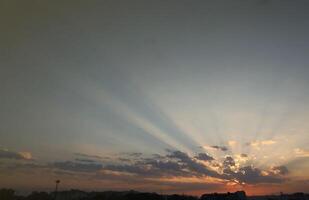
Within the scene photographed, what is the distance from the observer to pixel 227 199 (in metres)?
104

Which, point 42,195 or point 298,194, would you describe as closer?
point 42,195

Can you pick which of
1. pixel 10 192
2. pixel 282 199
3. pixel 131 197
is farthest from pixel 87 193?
pixel 282 199

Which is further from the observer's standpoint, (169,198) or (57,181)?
(169,198)

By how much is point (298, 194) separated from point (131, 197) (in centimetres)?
7415

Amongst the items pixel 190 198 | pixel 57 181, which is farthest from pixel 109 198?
pixel 57 181

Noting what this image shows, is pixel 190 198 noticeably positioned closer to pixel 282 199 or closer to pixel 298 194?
pixel 282 199

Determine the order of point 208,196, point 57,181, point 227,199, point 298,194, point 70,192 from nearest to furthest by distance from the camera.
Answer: point 57,181, point 227,199, point 208,196, point 298,194, point 70,192

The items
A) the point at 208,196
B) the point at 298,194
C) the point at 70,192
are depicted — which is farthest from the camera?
the point at 70,192

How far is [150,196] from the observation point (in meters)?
121

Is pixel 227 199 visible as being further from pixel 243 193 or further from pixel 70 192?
pixel 70 192

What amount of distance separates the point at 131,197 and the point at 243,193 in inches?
1609

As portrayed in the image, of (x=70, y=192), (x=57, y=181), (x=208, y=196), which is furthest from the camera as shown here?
(x=70, y=192)

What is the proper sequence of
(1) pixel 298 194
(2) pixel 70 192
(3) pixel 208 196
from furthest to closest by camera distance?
(2) pixel 70 192 → (1) pixel 298 194 → (3) pixel 208 196

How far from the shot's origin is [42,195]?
124 meters
